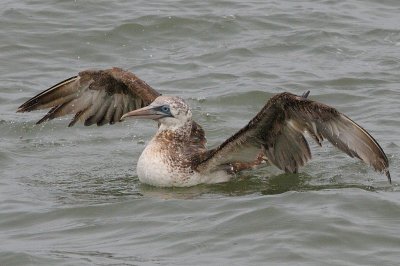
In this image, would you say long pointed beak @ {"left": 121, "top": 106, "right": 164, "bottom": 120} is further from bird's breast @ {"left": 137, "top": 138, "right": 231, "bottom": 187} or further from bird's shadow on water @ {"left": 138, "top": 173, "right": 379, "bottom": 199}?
bird's shadow on water @ {"left": 138, "top": 173, "right": 379, "bottom": 199}

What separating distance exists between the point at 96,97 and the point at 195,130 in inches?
45.5

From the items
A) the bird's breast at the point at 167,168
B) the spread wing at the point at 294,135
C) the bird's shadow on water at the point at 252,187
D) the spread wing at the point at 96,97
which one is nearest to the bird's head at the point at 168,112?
the bird's breast at the point at 167,168

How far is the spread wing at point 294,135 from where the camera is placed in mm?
10375

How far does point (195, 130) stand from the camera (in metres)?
12.4

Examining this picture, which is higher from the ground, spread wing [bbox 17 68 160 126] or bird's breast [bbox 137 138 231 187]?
spread wing [bbox 17 68 160 126]

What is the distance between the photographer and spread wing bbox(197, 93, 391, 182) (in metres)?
10.4

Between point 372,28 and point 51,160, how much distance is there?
672 cm

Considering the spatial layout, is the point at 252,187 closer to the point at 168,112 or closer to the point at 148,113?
the point at 168,112

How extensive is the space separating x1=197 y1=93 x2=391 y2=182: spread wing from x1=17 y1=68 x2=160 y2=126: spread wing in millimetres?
1583

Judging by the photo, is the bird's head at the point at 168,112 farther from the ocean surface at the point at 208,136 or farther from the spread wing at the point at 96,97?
the spread wing at the point at 96,97

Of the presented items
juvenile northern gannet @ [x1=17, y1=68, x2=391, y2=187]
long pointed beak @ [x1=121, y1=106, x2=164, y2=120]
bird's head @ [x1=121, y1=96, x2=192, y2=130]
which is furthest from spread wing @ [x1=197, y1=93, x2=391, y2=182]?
long pointed beak @ [x1=121, y1=106, x2=164, y2=120]

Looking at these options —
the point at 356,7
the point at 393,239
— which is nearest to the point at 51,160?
the point at 393,239

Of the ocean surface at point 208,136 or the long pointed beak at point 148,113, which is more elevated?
the long pointed beak at point 148,113

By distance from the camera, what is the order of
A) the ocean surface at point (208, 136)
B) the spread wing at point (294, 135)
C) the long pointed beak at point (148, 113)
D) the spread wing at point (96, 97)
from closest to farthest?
the ocean surface at point (208, 136) → the spread wing at point (294, 135) → the long pointed beak at point (148, 113) → the spread wing at point (96, 97)
